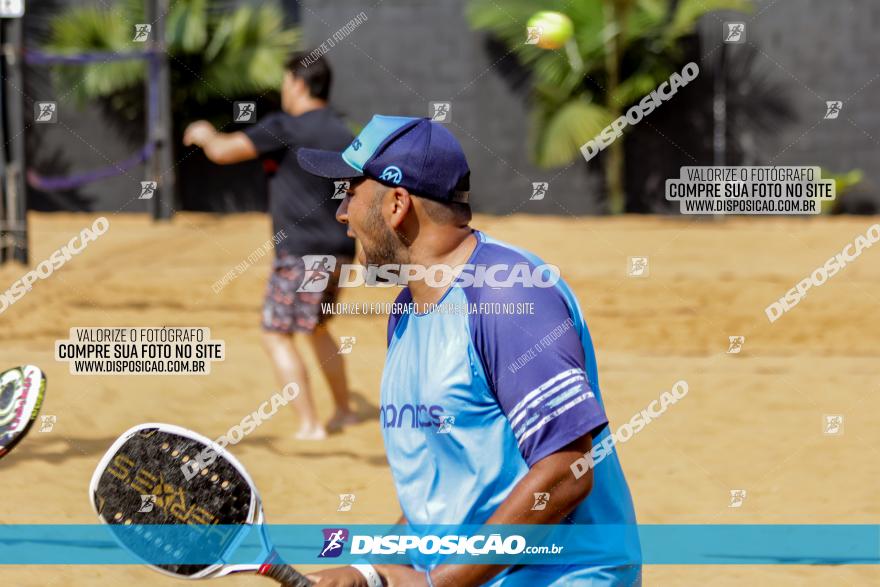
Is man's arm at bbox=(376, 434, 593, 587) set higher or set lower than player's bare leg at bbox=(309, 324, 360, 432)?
higher

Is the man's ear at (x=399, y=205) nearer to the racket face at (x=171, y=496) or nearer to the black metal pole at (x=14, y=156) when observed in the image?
the racket face at (x=171, y=496)

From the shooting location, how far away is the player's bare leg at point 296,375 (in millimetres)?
7434

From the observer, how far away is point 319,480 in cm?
686

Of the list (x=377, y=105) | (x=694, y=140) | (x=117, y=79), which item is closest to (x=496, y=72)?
(x=377, y=105)

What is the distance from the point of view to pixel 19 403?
3.80m

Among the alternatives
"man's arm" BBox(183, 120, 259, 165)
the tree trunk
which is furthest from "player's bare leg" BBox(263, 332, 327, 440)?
the tree trunk

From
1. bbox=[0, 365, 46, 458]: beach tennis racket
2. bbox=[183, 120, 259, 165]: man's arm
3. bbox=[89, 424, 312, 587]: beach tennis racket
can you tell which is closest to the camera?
bbox=[89, 424, 312, 587]: beach tennis racket

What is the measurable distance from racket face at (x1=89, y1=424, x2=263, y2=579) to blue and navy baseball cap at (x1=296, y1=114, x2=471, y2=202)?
75 centimetres

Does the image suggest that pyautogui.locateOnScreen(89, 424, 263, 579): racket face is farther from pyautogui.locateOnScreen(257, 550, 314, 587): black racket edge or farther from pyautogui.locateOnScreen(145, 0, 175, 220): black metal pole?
pyautogui.locateOnScreen(145, 0, 175, 220): black metal pole

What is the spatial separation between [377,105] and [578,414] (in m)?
14.1

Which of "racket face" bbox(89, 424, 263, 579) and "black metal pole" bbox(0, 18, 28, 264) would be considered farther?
"black metal pole" bbox(0, 18, 28, 264)

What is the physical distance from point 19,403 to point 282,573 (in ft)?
4.46

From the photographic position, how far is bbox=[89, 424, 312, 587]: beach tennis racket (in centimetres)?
290

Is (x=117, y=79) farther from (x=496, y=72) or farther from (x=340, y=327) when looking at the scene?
(x=340, y=327)
